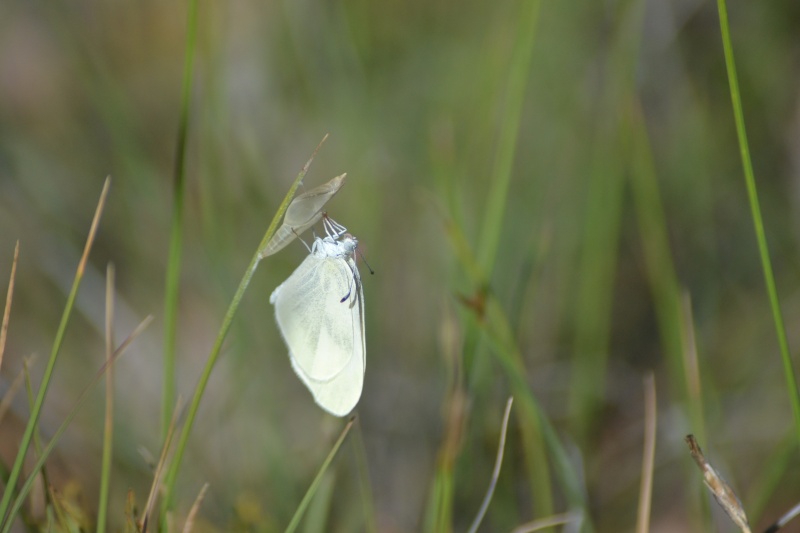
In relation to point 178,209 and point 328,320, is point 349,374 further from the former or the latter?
point 178,209

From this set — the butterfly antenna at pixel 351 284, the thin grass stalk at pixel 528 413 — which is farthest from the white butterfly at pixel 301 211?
the thin grass stalk at pixel 528 413

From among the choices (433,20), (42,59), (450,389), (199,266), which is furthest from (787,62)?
(42,59)

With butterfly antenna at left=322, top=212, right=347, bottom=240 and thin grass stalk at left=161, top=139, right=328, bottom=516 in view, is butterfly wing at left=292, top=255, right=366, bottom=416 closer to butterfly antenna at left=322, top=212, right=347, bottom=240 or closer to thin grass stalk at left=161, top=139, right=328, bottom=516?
butterfly antenna at left=322, top=212, right=347, bottom=240

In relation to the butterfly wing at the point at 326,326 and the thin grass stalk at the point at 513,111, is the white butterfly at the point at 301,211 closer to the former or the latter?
the butterfly wing at the point at 326,326

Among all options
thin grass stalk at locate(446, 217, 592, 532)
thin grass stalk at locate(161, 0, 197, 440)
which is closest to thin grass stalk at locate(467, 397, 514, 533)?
thin grass stalk at locate(446, 217, 592, 532)

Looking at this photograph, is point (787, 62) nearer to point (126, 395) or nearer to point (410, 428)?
point (410, 428)
